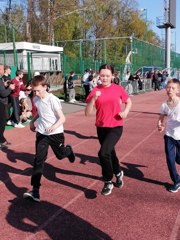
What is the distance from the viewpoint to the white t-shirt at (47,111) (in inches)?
196

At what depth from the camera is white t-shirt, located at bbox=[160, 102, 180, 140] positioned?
496cm

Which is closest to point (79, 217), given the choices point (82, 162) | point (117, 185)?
point (117, 185)

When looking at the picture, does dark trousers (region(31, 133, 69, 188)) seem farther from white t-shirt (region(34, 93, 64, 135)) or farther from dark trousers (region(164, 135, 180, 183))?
dark trousers (region(164, 135, 180, 183))

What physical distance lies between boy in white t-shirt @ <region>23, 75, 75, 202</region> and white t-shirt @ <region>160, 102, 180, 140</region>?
58.8 inches

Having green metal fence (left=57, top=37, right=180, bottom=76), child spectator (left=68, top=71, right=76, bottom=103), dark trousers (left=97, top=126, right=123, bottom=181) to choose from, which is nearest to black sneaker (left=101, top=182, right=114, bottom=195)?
dark trousers (left=97, top=126, right=123, bottom=181)

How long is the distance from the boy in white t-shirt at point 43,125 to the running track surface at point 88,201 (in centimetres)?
37

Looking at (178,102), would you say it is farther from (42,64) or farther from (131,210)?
(42,64)

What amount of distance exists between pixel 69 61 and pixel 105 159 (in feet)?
80.0

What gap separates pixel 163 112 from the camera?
16.8 ft

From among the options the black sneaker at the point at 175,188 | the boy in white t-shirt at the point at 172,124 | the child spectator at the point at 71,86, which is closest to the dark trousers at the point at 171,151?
the boy in white t-shirt at the point at 172,124

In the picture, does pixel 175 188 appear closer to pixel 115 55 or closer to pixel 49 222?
→ pixel 49 222

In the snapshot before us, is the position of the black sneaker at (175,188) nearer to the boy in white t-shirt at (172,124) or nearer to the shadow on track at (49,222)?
the boy in white t-shirt at (172,124)

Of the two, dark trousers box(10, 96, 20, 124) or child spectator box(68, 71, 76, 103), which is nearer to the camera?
dark trousers box(10, 96, 20, 124)

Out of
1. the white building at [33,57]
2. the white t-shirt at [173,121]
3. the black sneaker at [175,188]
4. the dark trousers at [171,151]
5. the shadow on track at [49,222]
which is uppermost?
the white building at [33,57]
